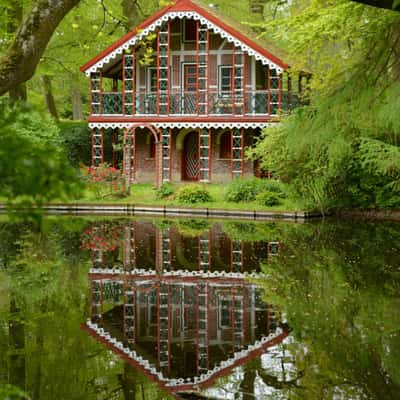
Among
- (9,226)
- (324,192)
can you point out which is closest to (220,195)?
(324,192)

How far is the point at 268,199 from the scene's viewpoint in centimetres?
2544

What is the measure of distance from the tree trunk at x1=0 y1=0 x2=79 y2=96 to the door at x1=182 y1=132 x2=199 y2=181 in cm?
2848

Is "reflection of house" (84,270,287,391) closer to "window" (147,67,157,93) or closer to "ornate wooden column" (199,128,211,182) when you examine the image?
"ornate wooden column" (199,128,211,182)

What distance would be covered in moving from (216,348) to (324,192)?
15.6 meters

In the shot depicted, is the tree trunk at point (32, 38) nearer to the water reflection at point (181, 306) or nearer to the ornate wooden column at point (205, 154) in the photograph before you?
the water reflection at point (181, 306)

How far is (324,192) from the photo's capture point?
77.6 ft

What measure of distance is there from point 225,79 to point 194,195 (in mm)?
8948

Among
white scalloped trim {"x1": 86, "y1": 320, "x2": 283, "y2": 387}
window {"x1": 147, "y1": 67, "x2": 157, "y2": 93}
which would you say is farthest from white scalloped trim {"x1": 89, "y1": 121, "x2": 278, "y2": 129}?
white scalloped trim {"x1": 86, "y1": 320, "x2": 283, "y2": 387}

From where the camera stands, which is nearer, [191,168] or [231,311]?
[231,311]

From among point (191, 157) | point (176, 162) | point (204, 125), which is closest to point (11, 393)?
point (204, 125)

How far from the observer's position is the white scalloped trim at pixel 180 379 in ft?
24.4

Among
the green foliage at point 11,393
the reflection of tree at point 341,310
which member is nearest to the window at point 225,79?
the reflection of tree at point 341,310

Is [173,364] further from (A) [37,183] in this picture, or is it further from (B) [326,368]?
(A) [37,183]

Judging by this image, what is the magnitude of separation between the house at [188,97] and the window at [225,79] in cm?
5
